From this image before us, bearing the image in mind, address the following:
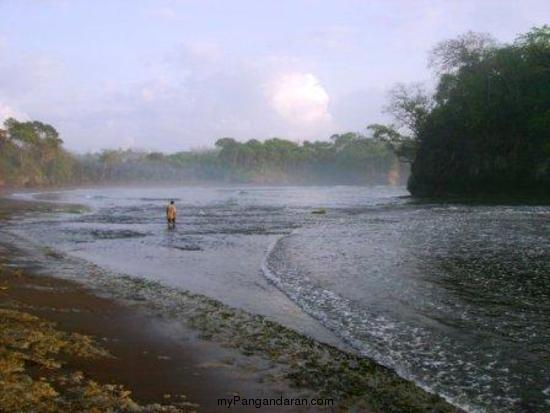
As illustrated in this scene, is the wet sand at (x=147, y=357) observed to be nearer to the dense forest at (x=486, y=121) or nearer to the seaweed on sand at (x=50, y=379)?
the seaweed on sand at (x=50, y=379)

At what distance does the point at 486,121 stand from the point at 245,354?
4873cm

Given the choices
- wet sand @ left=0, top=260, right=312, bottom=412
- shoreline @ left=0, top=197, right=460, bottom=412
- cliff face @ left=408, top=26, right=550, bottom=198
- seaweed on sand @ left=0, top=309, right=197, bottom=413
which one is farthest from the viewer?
cliff face @ left=408, top=26, right=550, bottom=198

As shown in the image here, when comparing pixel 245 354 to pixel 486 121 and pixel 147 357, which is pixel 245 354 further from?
pixel 486 121

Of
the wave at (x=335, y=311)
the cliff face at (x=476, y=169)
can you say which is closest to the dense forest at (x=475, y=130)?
the cliff face at (x=476, y=169)

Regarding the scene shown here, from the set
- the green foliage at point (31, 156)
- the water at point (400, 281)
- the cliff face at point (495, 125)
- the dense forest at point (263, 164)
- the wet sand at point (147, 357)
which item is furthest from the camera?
the dense forest at point (263, 164)

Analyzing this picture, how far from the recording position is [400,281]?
1230cm

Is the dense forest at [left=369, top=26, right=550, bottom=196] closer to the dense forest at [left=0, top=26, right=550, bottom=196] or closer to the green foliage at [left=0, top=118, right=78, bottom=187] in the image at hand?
the dense forest at [left=0, top=26, right=550, bottom=196]

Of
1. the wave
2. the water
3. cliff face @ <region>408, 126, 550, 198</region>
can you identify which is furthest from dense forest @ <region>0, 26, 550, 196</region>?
the wave

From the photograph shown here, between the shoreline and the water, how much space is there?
0.63 m

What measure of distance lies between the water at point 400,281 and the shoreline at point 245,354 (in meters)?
0.63

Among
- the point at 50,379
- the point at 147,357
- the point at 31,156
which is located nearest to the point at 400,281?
the point at 147,357

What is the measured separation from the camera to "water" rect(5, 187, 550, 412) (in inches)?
271

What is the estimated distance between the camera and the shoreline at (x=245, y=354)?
5625mm

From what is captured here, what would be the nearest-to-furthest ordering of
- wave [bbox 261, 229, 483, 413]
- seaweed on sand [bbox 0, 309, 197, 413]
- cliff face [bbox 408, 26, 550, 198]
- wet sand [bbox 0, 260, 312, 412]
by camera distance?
1. seaweed on sand [bbox 0, 309, 197, 413]
2. wet sand [bbox 0, 260, 312, 412]
3. wave [bbox 261, 229, 483, 413]
4. cliff face [bbox 408, 26, 550, 198]
